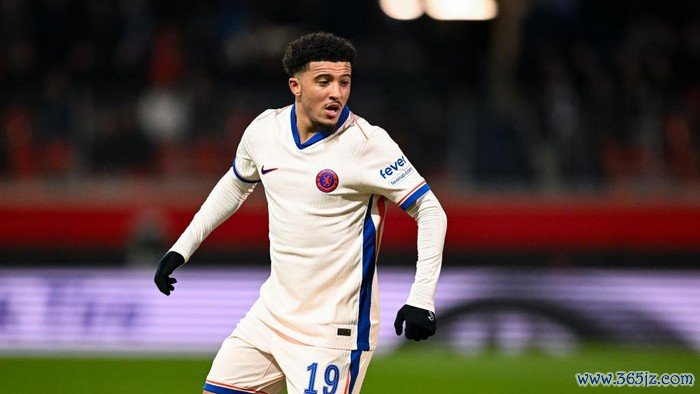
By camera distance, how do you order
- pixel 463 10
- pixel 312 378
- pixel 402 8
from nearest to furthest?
pixel 312 378 < pixel 463 10 < pixel 402 8

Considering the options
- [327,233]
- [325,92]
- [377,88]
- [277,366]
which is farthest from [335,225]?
[377,88]

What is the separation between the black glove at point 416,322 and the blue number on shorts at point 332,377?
0.32 metres

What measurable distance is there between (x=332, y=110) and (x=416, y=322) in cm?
93

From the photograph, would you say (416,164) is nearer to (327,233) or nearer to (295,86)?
(295,86)

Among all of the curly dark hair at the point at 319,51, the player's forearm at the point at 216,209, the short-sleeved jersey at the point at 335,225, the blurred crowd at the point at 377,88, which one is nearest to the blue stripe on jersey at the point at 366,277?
the short-sleeved jersey at the point at 335,225

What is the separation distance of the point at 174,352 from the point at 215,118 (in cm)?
263

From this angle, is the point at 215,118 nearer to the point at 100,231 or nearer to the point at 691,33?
the point at 100,231

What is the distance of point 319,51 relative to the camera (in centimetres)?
475

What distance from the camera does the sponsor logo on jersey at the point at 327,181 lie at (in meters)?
4.70

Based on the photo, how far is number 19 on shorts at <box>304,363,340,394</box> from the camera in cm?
464

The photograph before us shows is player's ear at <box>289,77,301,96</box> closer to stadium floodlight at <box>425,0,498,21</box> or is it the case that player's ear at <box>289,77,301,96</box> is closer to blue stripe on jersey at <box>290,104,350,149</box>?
blue stripe on jersey at <box>290,104,350,149</box>

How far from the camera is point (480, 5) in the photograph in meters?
13.4

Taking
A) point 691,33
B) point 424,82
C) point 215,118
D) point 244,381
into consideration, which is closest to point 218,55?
point 215,118

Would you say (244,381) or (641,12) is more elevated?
(641,12)
